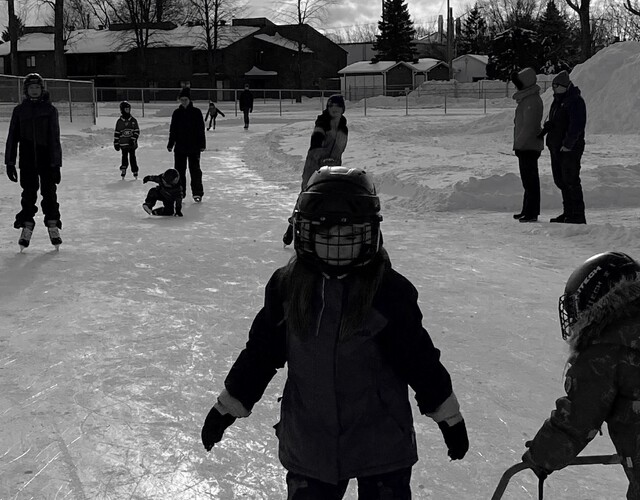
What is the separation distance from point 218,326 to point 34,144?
10.6 ft

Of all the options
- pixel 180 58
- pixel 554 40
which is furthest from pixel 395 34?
pixel 180 58

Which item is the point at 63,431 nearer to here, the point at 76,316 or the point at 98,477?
the point at 98,477

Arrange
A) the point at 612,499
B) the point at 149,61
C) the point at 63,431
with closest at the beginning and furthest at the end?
the point at 612,499 < the point at 63,431 < the point at 149,61

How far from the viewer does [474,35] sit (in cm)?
8594

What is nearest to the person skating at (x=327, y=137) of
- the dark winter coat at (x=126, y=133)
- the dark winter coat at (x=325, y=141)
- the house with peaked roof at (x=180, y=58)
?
the dark winter coat at (x=325, y=141)

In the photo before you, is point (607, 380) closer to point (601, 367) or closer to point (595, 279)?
point (601, 367)

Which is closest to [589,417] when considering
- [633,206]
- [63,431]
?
[63,431]

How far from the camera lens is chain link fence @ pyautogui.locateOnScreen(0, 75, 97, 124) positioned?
23297 millimetres

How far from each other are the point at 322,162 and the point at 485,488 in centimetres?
496

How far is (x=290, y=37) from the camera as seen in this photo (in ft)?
237

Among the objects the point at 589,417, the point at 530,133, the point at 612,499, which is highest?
the point at 530,133

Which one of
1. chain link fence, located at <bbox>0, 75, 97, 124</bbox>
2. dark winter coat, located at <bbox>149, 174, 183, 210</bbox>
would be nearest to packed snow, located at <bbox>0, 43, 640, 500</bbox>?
dark winter coat, located at <bbox>149, 174, 183, 210</bbox>

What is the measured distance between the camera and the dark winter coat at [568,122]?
352 inches

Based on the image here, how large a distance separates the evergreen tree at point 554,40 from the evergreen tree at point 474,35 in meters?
16.7
